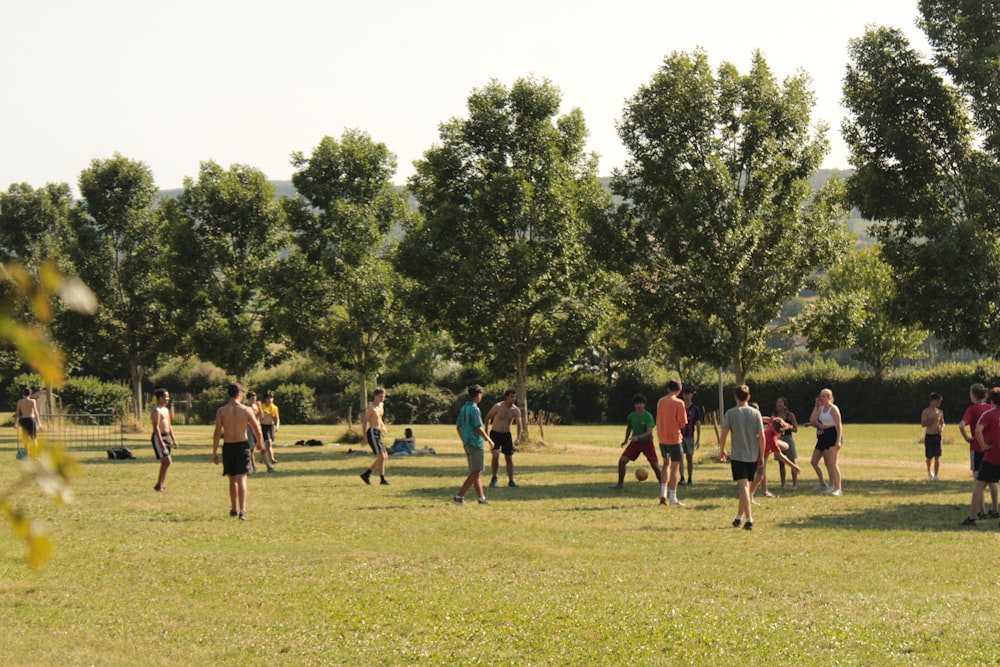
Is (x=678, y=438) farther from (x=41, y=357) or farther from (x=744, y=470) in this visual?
(x=41, y=357)

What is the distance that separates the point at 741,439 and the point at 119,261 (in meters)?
40.0

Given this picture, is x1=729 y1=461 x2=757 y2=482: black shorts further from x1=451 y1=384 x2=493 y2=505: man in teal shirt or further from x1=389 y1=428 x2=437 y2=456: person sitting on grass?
x1=389 y1=428 x2=437 y2=456: person sitting on grass

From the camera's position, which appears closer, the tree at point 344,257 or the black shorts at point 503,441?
the black shorts at point 503,441

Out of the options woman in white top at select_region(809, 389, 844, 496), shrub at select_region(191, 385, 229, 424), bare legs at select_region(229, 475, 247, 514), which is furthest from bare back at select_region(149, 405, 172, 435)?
shrub at select_region(191, 385, 229, 424)

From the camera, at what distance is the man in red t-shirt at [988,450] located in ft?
51.2

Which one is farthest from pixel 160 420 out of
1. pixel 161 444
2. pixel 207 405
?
pixel 207 405

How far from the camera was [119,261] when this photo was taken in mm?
49750

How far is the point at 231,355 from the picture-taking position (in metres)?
43.4

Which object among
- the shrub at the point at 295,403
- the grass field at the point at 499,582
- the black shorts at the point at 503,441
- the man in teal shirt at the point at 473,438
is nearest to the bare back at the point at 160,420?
the grass field at the point at 499,582

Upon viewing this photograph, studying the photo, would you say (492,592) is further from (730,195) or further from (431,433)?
(431,433)

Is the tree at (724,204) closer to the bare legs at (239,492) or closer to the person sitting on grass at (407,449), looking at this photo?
the person sitting on grass at (407,449)

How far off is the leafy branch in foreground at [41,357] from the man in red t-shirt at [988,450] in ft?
52.3

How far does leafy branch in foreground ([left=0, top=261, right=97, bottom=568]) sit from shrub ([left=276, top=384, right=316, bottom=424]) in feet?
223

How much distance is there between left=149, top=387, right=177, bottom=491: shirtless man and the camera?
20.8 meters
